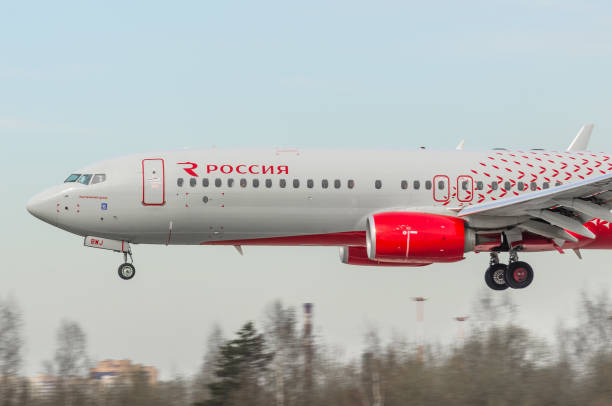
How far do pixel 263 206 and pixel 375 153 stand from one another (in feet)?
15.0

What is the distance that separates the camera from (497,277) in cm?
3309

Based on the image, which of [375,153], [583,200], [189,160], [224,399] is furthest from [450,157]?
[224,399]

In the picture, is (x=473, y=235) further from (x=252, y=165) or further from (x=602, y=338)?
(x=602, y=338)

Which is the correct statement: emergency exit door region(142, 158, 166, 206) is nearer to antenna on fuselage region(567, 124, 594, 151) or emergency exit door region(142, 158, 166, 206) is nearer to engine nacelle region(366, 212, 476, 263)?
engine nacelle region(366, 212, 476, 263)

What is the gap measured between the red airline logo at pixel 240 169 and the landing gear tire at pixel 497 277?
8655 millimetres

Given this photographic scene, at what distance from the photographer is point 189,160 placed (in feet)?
99.7

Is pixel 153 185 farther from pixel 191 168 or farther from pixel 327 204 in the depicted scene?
pixel 327 204

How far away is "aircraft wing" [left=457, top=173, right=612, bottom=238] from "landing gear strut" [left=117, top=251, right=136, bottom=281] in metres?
11.2

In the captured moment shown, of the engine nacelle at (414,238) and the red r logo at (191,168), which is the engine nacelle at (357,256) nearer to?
the engine nacelle at (414,238)

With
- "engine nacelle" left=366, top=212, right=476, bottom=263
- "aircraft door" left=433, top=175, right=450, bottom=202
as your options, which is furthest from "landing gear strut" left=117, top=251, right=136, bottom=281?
"aircraft door" left=433, top=175, right=450, bottom=202

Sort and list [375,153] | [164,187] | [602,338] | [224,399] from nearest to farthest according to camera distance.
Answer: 1. [164,187]
2. [375,153]
3. [224,399]
4. [602,338]

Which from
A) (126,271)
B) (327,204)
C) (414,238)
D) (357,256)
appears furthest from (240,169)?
(357,256)

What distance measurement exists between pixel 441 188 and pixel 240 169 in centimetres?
696

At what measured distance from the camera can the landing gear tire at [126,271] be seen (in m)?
30.8
